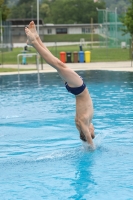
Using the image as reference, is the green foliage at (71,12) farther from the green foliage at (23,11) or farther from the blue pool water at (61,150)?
the blue pool water at (61,150)

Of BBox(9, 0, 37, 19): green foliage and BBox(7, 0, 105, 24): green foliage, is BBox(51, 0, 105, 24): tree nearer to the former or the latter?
BBox(7, 0, 105, 24): green foliage

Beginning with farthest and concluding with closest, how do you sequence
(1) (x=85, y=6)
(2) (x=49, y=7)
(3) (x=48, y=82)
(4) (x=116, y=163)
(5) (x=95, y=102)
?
(2) (x=49, y=7) → (1) (x=85, y=6) → (3) (x=48, y=82) → (5) (x=95, y=102) → (4) (x=116, y=163)

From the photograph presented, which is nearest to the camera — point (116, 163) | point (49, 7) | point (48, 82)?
point (116, 163)

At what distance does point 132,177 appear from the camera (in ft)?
28.5

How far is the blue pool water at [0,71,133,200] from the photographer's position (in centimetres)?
821

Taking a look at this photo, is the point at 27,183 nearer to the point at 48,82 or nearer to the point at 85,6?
the point at 48,82

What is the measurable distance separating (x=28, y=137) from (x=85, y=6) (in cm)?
12356

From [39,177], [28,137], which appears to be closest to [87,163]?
[39,177]

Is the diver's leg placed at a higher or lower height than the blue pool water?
higher

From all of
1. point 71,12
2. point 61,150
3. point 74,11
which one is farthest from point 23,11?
point 61,150

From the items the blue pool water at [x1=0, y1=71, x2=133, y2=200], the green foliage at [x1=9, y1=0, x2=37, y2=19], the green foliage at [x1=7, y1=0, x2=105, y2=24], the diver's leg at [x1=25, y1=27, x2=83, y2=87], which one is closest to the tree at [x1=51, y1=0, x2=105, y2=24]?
the green foliage at [x1=7, y1=0, x2=105, y2=24]

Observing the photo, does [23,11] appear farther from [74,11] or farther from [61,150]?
[61,150]

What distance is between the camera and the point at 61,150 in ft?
35.0

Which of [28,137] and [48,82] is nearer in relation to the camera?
[28,137]
